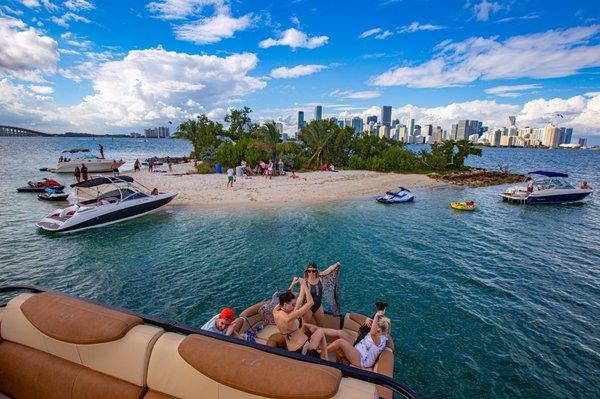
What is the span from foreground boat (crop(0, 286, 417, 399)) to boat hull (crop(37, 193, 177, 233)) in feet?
55.4

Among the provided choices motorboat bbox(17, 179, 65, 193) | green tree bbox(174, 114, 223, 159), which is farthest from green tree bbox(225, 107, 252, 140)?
motorboat bbox(17, 179, 65, 193)

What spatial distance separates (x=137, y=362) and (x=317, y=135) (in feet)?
158

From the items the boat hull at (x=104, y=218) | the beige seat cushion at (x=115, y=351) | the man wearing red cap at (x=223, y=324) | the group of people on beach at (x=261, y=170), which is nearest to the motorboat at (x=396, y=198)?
the group of people on beach at (x=261, y=170)

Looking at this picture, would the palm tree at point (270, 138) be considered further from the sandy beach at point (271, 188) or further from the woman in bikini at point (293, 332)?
the woman in bikini at point (293, 332)

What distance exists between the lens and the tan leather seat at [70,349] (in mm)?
3639

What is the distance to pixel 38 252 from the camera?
51.3 feet

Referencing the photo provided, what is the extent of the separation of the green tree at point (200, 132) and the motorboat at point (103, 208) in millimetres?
31359

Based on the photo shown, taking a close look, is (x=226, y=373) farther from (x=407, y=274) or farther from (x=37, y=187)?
(x=37, y=187)

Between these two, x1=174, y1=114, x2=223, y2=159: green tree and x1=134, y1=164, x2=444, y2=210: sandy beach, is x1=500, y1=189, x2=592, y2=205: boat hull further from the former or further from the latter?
x1=174, y1=114, x2=223, y2=159: green tree

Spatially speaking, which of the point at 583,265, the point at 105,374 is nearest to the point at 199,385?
Answer: the point at 105,374

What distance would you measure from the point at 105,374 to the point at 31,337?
1278mm

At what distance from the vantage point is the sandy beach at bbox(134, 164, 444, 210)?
2773 cm

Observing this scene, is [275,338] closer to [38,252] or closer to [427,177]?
[38,252]

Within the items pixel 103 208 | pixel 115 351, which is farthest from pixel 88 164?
pixel 115 351
